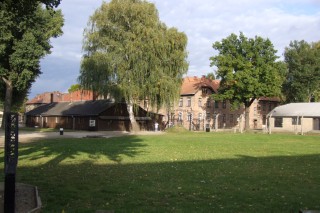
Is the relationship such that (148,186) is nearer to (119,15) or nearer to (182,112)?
(119,15)

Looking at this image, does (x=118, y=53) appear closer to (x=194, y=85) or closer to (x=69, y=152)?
(x=69, y=152)

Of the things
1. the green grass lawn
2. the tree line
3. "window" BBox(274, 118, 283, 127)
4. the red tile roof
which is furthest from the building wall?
the green grass lawn

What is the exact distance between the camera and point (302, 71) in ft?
252

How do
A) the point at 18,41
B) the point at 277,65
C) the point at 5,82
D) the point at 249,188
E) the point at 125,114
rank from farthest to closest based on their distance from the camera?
the point at 277,65 < the point at 125,114 < the point at 5,82 < the point at 18,41 < the point at 249,188

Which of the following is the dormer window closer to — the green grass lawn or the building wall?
the building wall

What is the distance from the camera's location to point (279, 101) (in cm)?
8831

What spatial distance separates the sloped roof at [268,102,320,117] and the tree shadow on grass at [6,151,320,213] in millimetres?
50113

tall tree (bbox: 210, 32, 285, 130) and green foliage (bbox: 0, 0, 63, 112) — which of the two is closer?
green foliage (bbox: 0, 0, 63, 112)

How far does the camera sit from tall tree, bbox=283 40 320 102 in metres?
76.1

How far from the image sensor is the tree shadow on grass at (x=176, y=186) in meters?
8.33

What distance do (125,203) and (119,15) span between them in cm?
3970

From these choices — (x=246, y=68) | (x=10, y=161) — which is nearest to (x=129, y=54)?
(x=246, y=68)

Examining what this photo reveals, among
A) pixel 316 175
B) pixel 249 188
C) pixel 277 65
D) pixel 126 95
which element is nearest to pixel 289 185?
pixel 249 188

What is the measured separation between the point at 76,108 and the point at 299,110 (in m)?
35.6
